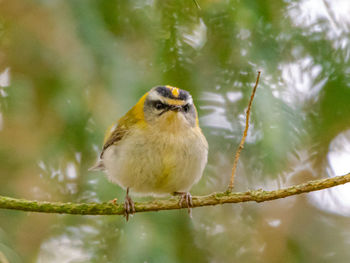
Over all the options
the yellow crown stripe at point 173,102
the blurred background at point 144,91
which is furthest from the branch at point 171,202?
the yellow crown stripe at point 173,102

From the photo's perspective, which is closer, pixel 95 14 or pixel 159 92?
pixel 95 14

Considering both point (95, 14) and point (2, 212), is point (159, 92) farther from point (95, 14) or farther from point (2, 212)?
point (2, 212)

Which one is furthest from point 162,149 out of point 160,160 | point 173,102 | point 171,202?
point 171,202

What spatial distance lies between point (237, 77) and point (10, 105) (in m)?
1.44

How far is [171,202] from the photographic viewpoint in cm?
209

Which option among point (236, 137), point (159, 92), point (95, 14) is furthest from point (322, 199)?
point (95, 14)

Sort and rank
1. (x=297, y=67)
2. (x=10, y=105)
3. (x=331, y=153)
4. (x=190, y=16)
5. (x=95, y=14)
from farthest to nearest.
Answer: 1. (x=331, y=153)
2. (x=297, y=67)
3. (x=190, y=16)
4. (x=10, y=105)
5. (x=95, y=14)

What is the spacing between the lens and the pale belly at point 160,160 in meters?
2.63

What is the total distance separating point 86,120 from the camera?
2.48 metres

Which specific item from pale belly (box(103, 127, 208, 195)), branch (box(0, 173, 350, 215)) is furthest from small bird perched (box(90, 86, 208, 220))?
branch (box(0, 173, 350, 215))

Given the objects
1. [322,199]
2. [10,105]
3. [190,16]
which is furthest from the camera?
[322,199]

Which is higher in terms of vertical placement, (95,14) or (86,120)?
(95,14)

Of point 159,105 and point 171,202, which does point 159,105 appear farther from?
point 171,202

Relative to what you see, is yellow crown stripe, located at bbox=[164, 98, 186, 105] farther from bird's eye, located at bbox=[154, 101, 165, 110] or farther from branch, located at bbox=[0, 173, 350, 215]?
branch, located at bbox=[0, 173, 350, 215]
